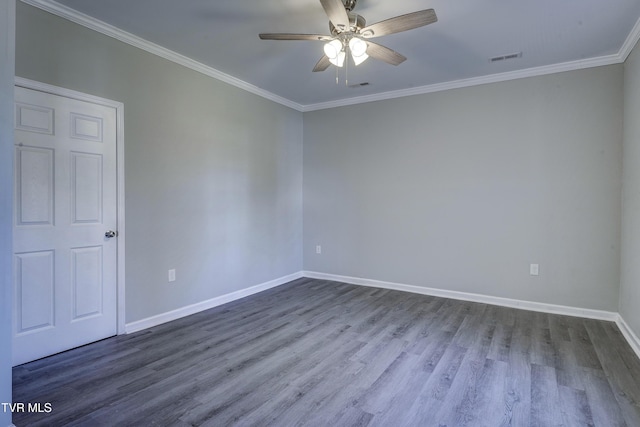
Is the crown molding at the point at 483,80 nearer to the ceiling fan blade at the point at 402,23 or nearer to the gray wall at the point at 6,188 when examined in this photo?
the ceiling fan blade at the point at 402,23

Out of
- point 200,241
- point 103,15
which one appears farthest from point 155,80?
point 200,241

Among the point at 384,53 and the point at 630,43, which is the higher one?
the point at 630,43

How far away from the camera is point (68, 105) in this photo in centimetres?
274

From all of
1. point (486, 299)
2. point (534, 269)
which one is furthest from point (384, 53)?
point (486, 299)

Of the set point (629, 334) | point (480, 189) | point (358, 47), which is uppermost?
point (358, 47)

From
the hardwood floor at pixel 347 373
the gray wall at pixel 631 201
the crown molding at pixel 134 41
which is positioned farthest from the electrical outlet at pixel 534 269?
the crown molding at pixel 134 41

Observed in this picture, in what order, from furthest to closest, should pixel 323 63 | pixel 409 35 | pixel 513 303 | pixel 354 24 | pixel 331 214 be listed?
pixel 331 214, pixel 513 303, pixel 409 35, pixel 323 63, pixel 354 24

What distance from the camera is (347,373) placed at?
2453 mm

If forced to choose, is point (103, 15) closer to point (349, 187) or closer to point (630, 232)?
point (349, 187)

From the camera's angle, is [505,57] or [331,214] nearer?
[505,57]

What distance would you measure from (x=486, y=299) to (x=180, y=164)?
13.0 ft

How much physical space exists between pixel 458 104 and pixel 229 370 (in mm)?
4008

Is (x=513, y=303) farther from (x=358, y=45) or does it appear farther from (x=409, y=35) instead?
(x=358, y=45)

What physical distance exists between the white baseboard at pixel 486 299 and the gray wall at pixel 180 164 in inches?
45.0
